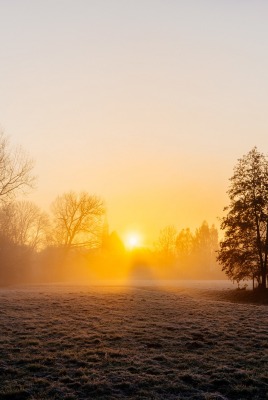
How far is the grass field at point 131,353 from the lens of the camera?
9.63 meters

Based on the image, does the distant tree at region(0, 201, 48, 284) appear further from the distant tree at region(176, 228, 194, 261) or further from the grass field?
the distant tree at region(176, 228, 194, 261)

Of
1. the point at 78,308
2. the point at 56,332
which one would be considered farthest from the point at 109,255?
the point at 56,332

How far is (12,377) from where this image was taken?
10.5 m

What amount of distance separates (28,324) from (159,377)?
946 centimetres

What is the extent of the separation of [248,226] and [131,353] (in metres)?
27.2

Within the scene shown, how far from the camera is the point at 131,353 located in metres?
13.0

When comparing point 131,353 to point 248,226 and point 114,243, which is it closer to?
point 248,226

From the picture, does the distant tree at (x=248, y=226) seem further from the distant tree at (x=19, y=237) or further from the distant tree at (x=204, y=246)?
the distant tree at (x=204, y=246)

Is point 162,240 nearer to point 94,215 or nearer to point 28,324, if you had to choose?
point 94,215

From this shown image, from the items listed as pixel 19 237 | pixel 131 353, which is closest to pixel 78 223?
pixel 19 237

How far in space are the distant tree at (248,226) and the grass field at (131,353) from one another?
15.1m

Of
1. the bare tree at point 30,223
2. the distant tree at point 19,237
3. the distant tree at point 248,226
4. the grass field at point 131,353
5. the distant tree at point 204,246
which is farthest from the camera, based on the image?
the distant tree at point 204,246

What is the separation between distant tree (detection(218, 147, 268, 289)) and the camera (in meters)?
36.7

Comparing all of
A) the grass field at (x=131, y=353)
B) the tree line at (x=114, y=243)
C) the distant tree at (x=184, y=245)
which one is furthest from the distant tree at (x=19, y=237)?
the distant tree at (x=184, y=245)
